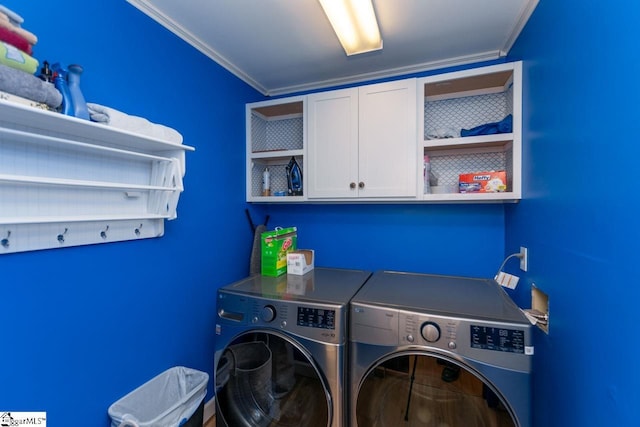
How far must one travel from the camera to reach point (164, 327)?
4.78ft

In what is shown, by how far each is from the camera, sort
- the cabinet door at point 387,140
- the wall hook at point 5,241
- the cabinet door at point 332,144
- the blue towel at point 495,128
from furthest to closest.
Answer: the cabinet door at point 332,144 < the cabinet door at point 387,140 < the blue towel at point 495,128 < the wall hook at point 5,241

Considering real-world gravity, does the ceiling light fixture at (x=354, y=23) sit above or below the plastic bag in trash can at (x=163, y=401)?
above

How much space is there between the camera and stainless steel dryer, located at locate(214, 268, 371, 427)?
1.28 meters

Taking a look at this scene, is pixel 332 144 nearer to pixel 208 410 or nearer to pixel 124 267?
pixel 124 267

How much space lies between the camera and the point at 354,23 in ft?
4.51

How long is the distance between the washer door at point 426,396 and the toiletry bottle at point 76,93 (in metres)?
1.56

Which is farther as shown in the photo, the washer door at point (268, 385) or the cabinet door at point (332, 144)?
the cabinet door at point (332, 144)

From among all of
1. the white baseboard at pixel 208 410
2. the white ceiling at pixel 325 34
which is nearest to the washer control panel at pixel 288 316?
the white baseboard at pixel 208 410

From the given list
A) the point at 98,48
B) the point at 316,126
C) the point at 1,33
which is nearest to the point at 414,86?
the point at 316,126

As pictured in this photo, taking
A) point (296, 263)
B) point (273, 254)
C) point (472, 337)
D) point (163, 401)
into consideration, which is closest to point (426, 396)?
point (472, 337)

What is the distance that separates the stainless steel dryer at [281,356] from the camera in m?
1.28

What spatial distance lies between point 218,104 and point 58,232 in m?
1.19

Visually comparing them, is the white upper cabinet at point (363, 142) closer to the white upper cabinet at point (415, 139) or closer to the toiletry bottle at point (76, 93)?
the white upper cabinet at point (415, 139)

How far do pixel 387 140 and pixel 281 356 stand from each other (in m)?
1.40
